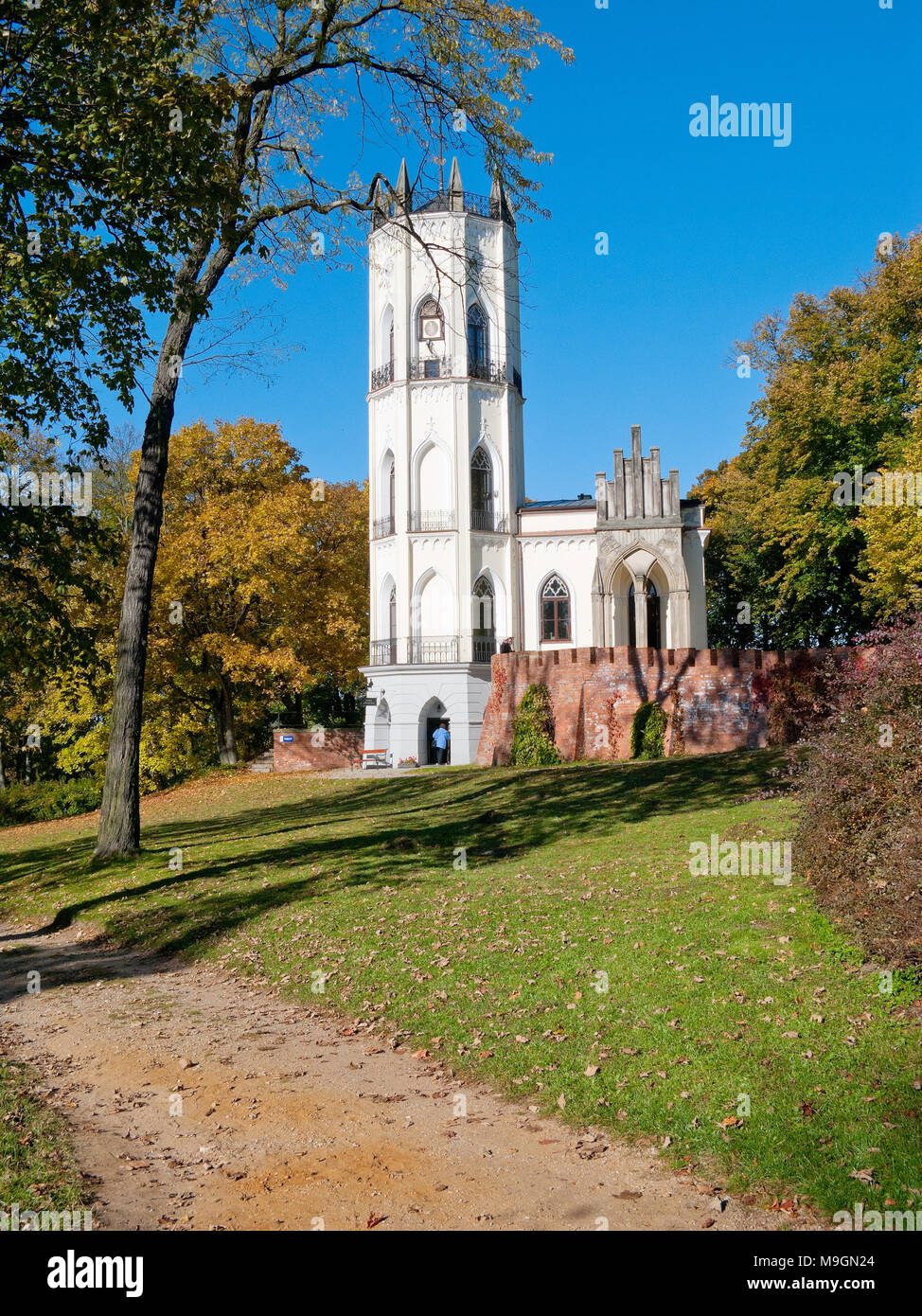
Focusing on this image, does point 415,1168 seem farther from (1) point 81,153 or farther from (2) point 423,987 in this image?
(1) point 81,153

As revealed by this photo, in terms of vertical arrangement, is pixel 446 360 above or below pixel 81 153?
above

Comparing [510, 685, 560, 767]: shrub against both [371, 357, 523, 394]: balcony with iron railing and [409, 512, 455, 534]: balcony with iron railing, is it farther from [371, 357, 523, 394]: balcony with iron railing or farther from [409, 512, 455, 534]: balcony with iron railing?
[371, 357, 523, 394]: balcony with iron railing

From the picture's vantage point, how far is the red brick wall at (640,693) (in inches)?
954

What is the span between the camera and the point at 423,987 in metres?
8.98

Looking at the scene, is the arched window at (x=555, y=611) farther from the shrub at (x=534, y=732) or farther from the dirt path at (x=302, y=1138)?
the dirt path at (x=302, y=1138)

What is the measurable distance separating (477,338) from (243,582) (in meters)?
12.7

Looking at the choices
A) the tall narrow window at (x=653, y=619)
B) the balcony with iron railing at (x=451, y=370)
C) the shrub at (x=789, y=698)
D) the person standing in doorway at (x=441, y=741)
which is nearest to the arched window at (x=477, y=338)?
Result: the balcony with iron railing at (x=451, y=370)

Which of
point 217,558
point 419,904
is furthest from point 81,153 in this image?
point 217,558

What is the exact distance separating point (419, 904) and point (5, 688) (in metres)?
27.3

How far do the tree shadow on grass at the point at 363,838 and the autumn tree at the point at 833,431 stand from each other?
11584mm

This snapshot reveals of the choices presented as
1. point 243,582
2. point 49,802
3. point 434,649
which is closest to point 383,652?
point 434,649

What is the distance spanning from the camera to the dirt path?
201 inches

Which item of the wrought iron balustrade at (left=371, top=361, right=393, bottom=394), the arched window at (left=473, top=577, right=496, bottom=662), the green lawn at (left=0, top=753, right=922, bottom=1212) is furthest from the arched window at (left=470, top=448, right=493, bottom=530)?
the green lawn at (left=0, top=753, right=922, bottom=1212)

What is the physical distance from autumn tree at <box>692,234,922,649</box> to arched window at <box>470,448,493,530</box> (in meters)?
9.27
